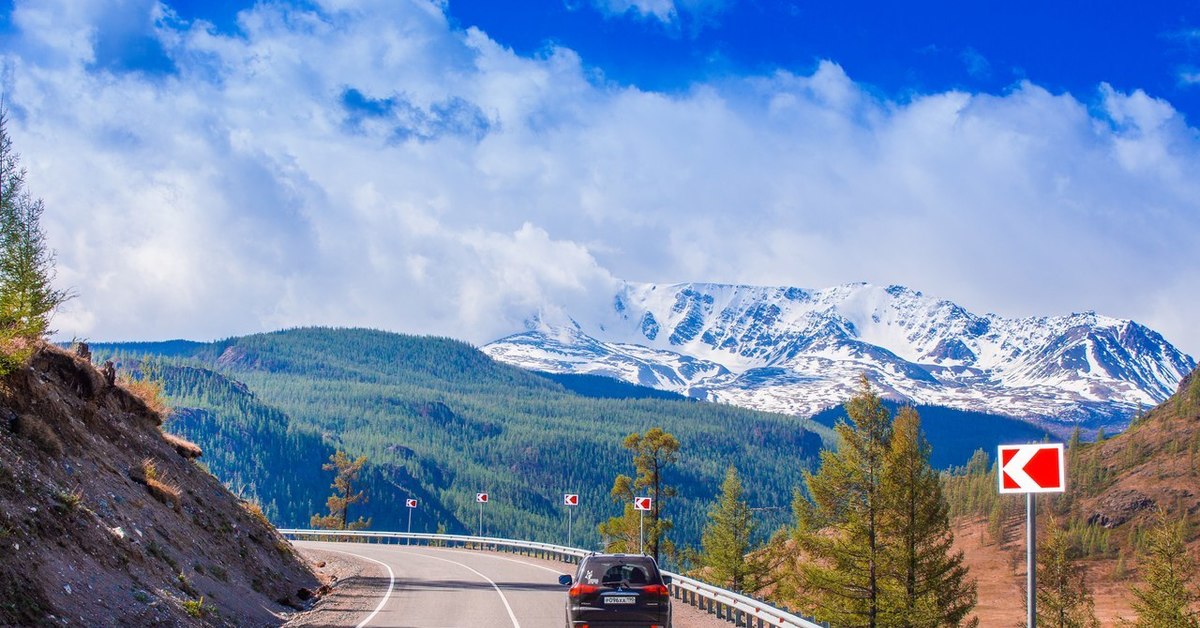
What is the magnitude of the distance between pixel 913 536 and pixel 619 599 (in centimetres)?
1986

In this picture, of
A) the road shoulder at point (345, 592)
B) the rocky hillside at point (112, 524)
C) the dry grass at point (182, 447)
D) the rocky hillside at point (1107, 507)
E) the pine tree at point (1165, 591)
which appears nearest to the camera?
the rocky hillside at point (112, 524)

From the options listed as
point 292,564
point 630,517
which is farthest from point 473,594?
point 630,517

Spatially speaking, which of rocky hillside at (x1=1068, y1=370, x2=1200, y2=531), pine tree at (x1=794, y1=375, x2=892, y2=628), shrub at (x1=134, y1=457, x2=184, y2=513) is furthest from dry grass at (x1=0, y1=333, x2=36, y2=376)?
rocky hillside at (x1=1068, y1=370, x2=1200, y2=531)

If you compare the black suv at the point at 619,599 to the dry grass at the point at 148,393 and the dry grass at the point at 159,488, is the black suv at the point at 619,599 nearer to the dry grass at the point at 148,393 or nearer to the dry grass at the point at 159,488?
the dry grass at the point at 159,488

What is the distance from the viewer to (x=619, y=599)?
Result: 18766 mm

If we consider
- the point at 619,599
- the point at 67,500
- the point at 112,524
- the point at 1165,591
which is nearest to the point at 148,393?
the point at 112,524

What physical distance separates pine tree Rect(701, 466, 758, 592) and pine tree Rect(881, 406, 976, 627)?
21.5 meters

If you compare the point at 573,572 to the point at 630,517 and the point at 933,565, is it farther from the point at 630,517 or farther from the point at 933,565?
the point at 630,517

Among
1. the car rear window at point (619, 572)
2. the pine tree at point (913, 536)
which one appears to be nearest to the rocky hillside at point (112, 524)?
the car rear window at point (619, 572)

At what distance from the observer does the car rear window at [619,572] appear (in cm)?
1912

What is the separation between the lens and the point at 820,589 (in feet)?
116

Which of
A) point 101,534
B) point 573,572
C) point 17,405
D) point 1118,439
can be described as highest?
point 1118,439

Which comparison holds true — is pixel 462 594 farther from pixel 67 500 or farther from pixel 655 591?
pixel 67 500

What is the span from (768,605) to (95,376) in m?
18.2
